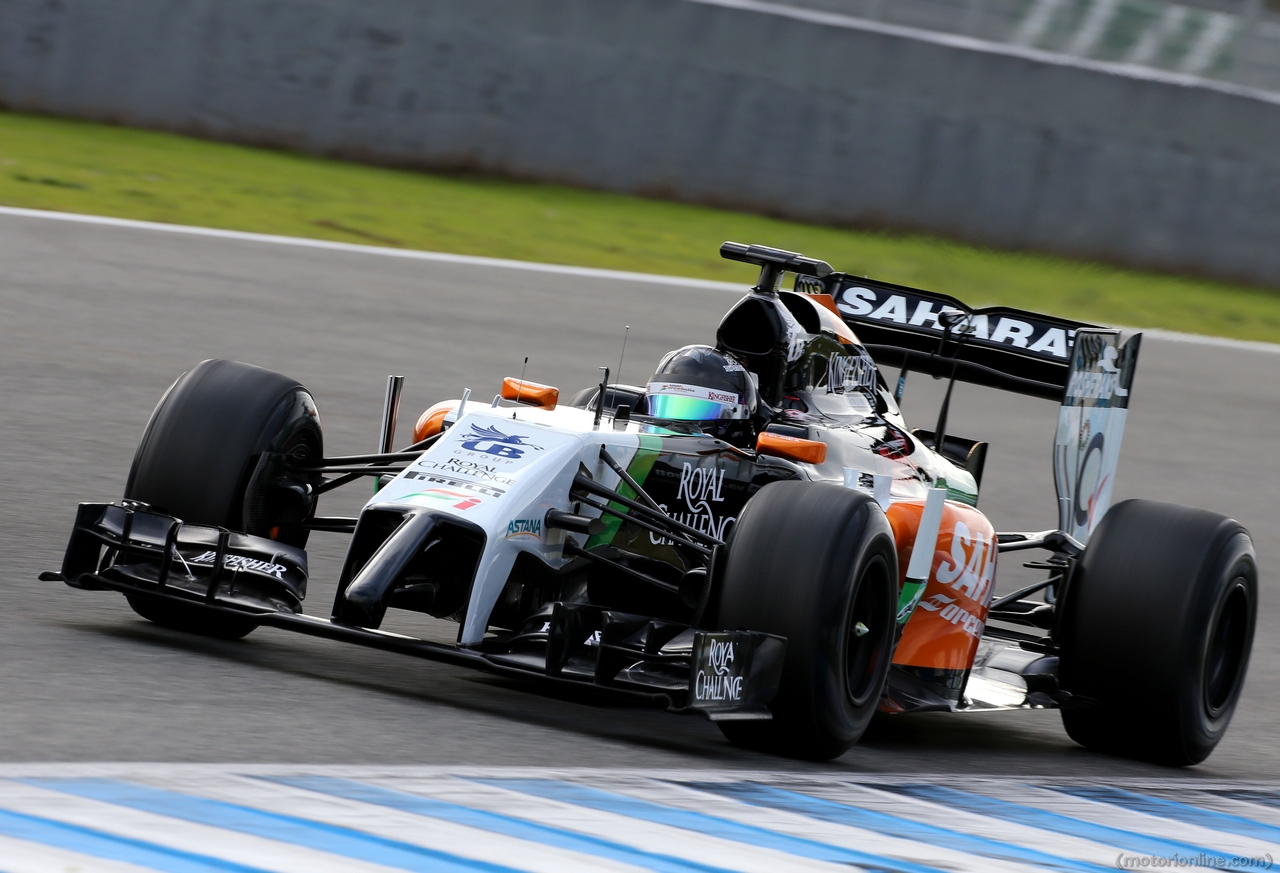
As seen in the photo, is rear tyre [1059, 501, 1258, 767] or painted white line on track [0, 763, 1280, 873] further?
rear tyre [1059, 501, 1258, 767]

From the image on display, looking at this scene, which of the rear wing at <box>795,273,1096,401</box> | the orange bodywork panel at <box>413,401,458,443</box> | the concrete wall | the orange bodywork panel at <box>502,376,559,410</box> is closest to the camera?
the orange bodywork panel at <box>502,376,559,410</box>

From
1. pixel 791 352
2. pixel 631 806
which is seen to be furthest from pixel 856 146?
pixel 631 806

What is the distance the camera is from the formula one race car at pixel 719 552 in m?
5.59

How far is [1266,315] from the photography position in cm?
2112

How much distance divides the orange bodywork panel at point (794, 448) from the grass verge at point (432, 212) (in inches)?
313

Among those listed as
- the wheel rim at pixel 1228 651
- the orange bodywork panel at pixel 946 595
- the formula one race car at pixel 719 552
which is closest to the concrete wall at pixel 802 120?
the wheel rim at pixel 1228 651

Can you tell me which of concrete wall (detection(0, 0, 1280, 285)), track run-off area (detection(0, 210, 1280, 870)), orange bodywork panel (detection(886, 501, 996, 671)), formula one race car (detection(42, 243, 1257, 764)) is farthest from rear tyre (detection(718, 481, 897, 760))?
concrete wall (detection(0, 0, 1280, 285))

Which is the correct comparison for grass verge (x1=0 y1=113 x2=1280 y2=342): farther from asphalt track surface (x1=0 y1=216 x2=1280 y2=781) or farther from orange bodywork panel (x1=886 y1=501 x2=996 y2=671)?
orange bodywork panel (x1=886 y1=501 x2=996 y2=671)

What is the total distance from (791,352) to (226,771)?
10.4ft

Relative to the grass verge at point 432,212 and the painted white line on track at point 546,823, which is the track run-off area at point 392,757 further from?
the grass verge at point 432,212

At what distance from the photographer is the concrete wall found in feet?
69.7

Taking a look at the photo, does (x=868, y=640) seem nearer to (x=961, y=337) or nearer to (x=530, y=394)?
(x=530, y=394)

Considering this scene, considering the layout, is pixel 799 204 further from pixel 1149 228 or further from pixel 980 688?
pixel 980 688

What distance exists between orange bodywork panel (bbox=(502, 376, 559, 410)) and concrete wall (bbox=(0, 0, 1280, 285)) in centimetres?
1488
